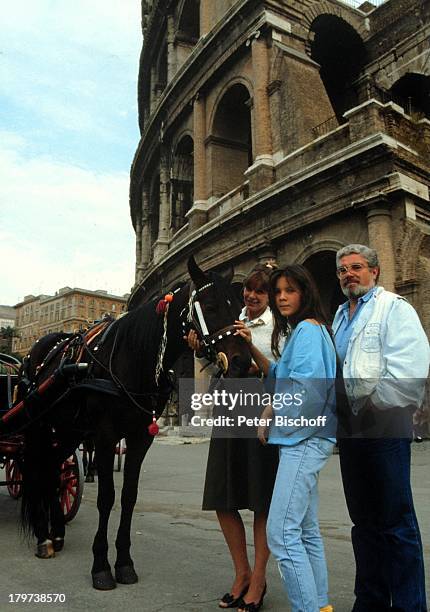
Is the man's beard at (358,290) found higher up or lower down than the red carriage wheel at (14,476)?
higher up

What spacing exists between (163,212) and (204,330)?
20584 mm

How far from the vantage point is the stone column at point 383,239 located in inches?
466

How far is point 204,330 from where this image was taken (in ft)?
10.4

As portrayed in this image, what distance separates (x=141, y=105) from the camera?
31281mm

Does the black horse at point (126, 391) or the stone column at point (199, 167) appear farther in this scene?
the stone column at point (199, 167)

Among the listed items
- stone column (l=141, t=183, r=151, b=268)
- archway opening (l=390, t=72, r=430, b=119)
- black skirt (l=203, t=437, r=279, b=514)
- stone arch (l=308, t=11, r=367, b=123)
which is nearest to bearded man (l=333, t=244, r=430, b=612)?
black skirt (l=203, t=437, r=279, b=514)

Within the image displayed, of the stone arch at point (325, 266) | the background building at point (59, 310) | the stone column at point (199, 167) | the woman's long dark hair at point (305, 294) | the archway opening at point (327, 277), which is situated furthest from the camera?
the background building at point (59, 310)

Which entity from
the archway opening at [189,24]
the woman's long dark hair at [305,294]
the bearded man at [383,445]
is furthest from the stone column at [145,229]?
the bearded man at [383,445]

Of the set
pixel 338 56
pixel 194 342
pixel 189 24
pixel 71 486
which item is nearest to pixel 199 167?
pixel 338 56

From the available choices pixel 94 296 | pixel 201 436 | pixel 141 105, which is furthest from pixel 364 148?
pixel 94 296

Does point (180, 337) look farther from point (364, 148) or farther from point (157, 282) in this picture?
point (157, 282)

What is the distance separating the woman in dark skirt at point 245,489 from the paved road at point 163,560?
188 millimetres

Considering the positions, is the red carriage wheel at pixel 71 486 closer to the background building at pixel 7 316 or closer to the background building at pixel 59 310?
the background building at pixel 59 310

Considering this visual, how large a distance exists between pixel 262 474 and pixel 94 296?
3704 inches
